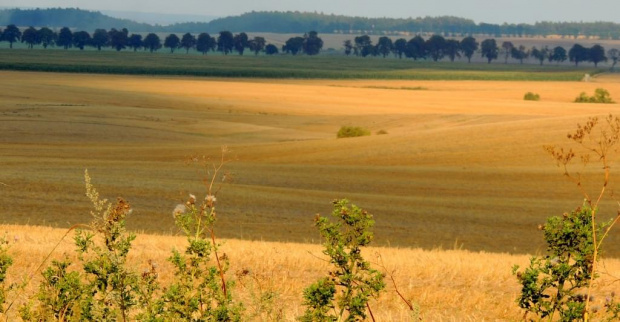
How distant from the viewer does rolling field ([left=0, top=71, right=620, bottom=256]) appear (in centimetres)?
2627

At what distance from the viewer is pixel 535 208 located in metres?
31.5

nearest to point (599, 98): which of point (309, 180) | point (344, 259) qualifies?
point (309, 180)

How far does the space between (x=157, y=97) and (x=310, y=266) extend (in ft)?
→ 253

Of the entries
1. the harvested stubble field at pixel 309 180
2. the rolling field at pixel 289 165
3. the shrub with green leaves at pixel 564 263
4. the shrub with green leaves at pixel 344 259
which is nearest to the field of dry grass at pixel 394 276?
the harvested stubble field at pixel 309 180

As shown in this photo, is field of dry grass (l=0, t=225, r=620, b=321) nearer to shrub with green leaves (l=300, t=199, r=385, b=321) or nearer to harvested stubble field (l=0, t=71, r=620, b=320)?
harvested stubble field (l=0, t=71, r=620, b=320)

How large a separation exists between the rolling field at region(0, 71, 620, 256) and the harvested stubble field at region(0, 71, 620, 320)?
0.30 ft

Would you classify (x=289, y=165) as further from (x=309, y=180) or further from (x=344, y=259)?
(x=344, y=259)

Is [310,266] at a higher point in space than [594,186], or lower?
higher

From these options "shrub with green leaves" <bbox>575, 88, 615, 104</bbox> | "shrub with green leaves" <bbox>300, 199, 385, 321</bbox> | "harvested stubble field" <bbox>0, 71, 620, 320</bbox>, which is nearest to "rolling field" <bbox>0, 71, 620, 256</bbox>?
"harvested stubble field" <bbox>0, 71, 620, 320</bbox>

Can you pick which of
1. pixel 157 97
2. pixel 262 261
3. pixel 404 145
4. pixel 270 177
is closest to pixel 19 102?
pixel 157 97

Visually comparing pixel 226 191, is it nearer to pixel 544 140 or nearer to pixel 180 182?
pixel 180 182

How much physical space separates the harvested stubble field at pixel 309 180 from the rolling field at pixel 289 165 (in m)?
0.09

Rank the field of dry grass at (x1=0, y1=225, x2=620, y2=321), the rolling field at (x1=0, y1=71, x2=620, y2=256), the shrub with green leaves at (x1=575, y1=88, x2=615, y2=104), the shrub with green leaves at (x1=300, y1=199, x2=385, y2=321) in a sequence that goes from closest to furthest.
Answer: the shrub with green leaves at (x1=300, y1=199, x2=385, y2=321)
the field of dry grass at (x1=0, y1=225, x2=620, y2=321)
the rolling field at (x1=0, y1=71, x2=620, y2=256)
the shrub with green leaves at (x1=575, y1=88, x2=615, y2=104)

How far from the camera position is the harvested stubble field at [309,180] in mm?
13766
